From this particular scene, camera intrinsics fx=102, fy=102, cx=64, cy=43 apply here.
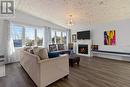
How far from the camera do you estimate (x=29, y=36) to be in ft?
24.1

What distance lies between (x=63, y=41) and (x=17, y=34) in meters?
4.49

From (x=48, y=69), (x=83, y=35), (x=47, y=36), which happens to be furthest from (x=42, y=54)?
(x=83, y=35)

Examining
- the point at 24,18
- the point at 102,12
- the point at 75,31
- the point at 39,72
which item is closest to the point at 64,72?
the point at 39,72

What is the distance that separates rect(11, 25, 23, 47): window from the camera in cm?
646

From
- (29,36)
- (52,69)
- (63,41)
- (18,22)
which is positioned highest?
(18,22)

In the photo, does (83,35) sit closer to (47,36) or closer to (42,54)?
(47,36)

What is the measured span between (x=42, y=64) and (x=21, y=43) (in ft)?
15.7

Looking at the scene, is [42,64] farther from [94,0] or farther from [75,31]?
[75,31]

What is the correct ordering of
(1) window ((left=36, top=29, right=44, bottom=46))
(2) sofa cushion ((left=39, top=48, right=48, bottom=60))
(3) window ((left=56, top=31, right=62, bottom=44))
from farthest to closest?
(3) window ((left=56, top=31, right=62, bottom=44))
(1) window ((left=36, top=29, right=44, bottom=46))
(2) sofa cushion ((left=39, top=48, right=48, bottom=60))

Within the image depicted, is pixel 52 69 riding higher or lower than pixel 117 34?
lower

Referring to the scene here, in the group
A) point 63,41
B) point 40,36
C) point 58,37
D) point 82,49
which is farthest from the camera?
point 63,41

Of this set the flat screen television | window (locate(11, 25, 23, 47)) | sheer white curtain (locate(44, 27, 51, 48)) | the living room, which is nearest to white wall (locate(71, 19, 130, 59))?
the living room

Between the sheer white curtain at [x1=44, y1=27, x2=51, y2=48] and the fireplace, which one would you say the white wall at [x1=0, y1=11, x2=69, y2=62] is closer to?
the sheer white curtain at [x1=44, y1=27, x2=51, y2=48]

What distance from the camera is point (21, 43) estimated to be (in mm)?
6828
